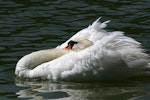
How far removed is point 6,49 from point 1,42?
2.14 ft

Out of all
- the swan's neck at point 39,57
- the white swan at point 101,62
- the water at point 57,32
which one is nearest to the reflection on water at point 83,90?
the water at point 57,32

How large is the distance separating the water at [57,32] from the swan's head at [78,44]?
921 millimetres

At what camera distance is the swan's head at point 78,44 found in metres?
11.2

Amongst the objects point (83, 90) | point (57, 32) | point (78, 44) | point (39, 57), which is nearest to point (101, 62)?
point (83, 90)

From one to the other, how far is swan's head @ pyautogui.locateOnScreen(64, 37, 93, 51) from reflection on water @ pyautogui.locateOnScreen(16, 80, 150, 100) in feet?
3.03

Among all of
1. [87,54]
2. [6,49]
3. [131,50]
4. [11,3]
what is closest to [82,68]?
[87,54]

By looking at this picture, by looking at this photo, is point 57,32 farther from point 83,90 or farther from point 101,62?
point 83,90

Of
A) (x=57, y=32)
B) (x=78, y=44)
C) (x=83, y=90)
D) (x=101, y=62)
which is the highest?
(x=57, y=32)

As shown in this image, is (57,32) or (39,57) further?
(57,32)

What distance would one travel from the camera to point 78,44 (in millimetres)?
11250

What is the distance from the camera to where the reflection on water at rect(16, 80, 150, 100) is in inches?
377

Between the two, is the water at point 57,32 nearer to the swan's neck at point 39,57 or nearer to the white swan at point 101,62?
the white swan at point 101,62

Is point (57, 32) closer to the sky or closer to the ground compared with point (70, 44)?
closer to the sky

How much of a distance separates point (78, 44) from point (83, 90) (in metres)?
1.40
